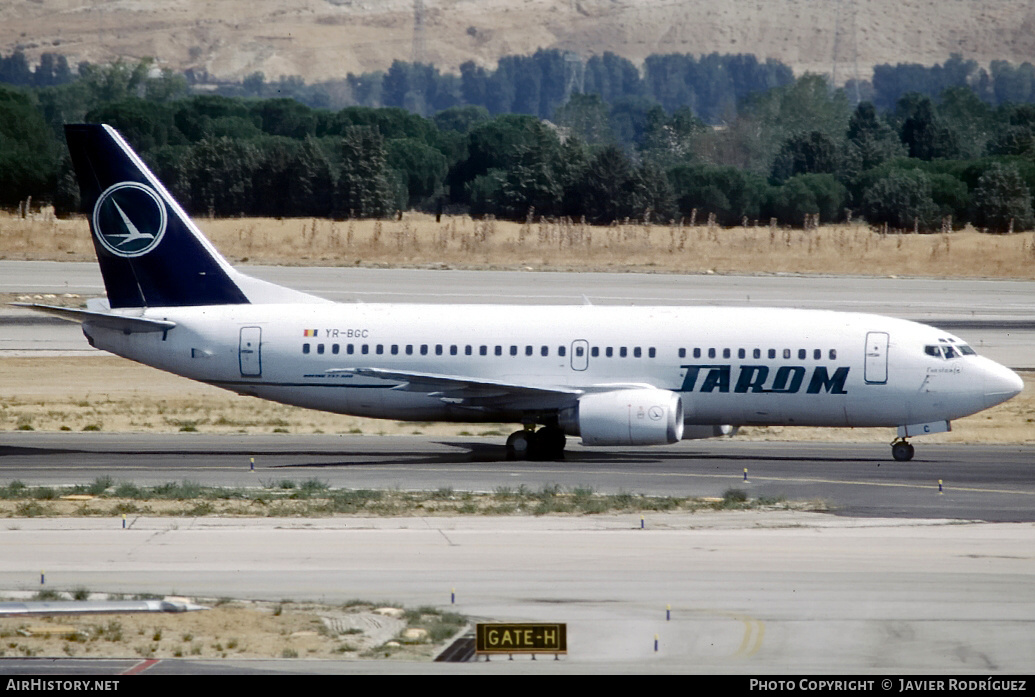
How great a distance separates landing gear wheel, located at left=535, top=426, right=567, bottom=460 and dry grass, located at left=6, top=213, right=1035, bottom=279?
4405 centimetres

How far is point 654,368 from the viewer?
36.7 meters

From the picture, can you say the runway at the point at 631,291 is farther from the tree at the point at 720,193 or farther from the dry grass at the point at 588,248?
the tree at the point at 720,193

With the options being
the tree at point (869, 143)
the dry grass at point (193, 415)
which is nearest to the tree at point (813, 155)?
the tree at point (869, 143)

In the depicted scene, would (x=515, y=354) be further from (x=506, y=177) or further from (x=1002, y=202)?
(x=506, y=177)

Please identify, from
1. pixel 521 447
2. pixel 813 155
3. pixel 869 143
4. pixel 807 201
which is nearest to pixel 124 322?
pixel 521 447

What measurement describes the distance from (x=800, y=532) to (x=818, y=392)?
1014cm

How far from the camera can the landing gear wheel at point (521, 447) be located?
122 ft

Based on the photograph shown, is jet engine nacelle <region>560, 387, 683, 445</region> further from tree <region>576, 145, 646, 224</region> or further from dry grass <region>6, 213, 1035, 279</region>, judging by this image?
tree <region>576, 145, 646, 224</region>

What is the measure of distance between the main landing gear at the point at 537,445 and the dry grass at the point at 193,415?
5.13 m

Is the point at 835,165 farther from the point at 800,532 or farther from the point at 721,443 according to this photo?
the point at 800,532

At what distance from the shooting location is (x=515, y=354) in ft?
123

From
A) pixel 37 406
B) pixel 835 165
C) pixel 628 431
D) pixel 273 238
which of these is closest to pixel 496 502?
pixel 628 431

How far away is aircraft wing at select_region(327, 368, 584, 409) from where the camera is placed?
3600 centimetres

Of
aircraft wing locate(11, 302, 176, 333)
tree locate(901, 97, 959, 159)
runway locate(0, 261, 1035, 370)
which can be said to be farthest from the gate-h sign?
tree locate(901, 97, 959, 159)
